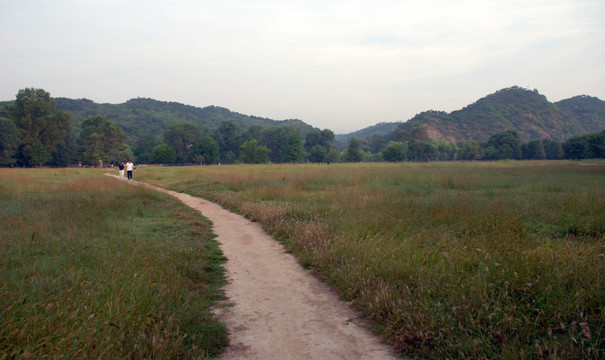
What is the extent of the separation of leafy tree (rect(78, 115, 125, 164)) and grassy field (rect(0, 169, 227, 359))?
237 ft

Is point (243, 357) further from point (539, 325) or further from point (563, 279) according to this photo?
point (563, 279)

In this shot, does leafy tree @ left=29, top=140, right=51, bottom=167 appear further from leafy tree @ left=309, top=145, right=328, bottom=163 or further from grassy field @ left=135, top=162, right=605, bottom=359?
grassy field @ left=135, top=162, right=605, bottom=359

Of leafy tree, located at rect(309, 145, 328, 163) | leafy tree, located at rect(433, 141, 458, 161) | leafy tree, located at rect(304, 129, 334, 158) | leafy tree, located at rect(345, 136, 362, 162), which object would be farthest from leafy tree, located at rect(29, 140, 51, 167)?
leafy tree, located at rect(433, 141, 458, 161)

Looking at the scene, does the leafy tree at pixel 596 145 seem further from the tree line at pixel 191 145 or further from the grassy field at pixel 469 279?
the grassy field at pixel 469 279

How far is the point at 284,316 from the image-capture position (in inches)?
186

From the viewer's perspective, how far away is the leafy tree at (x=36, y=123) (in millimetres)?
64000

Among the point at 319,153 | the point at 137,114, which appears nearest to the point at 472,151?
the point at 319,153

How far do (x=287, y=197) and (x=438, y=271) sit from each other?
437 inches

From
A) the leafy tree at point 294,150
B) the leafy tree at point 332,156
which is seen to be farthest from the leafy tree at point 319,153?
the leafy tree at point 294,150

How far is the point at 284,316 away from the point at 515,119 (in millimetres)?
188202

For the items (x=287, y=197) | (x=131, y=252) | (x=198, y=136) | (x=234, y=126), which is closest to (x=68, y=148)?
(x=198, y=136)

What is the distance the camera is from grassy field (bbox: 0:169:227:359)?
292 centimetres

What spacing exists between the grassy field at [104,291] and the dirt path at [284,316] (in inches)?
11.9

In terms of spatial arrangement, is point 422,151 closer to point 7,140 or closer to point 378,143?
point 378,143
